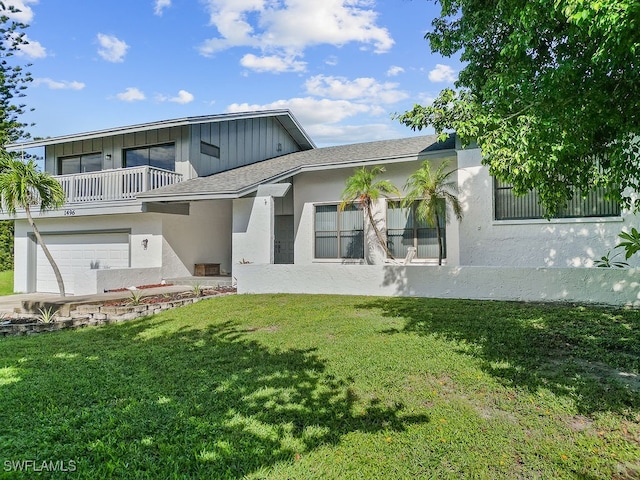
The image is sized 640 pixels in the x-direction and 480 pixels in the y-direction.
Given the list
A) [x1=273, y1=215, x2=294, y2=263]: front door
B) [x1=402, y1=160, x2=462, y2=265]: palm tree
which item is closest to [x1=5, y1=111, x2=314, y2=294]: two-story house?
[x1=273, y1=215, x2=294, y2=263]: front door

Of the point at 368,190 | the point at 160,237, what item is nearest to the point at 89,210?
the point at 160,237

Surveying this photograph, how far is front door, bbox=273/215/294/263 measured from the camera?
1566 centimetres

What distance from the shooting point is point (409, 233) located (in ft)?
41.7

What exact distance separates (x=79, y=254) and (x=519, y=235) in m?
16.5

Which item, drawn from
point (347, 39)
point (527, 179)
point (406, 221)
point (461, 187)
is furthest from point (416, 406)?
point (347, 39)

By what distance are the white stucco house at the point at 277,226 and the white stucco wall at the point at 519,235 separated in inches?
1.1

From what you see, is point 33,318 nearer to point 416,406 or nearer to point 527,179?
point 416,406

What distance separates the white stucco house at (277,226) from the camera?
9.67 meters

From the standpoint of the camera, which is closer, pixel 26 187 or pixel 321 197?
pixel 26 187

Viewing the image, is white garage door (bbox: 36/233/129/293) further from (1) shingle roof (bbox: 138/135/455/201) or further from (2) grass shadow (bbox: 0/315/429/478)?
(2) grass shadow (bbox: 0/315/429/478)

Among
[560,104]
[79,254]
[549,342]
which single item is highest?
[560,104]

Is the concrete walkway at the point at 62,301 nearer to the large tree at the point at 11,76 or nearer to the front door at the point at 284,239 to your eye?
the front door at the point at 284,239

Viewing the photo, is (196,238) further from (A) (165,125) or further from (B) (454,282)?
(B) (454,282)

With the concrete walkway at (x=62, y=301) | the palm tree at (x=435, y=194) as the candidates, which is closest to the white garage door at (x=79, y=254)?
the concrete walkway at (x=62, y=301)
